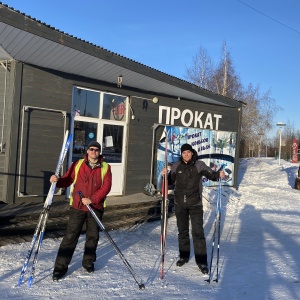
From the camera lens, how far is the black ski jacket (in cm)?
524

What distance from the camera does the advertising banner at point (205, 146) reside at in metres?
11.1

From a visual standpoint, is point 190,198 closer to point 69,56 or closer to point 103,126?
point 69,56

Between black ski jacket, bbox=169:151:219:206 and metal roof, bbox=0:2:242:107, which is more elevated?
metal roof, bbox=0:2:242:107

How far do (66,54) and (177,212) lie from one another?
389 centimetres

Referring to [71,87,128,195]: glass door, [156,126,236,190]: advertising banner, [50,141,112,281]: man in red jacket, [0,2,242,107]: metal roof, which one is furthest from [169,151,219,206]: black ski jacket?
[156,126,236,190]: advertising banner

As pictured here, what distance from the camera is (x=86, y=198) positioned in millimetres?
4520

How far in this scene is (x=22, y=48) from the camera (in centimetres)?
675

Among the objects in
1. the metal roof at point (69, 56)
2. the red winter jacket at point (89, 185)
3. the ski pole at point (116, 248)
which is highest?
the metal roof at point (69, 56)

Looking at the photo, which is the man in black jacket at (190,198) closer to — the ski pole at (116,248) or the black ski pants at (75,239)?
the ski pole at (116,248)

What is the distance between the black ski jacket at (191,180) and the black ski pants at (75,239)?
4.09 feet

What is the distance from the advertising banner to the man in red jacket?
6.13 meters

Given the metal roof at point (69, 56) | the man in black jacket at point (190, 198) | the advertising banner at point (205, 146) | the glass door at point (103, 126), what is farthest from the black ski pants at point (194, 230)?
the advertising banner at point (205, 146)

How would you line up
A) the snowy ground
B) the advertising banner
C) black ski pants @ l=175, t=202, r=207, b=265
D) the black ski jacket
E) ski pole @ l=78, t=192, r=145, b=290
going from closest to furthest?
the snowy ground, ski pole @ l=78, t=192, r=145, b=290, black ski pants @ l=175, t=202, r=207, b=265, the black ski jacket, the advertising banner

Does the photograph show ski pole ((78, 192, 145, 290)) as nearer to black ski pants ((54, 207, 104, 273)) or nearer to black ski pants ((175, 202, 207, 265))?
black ski pants ((54, 207, 104, 273))
